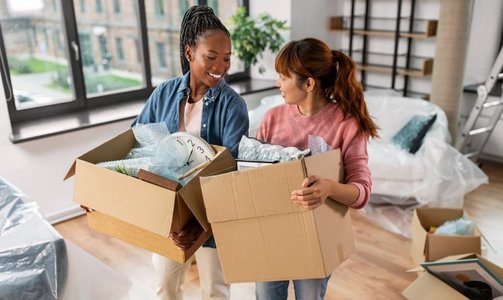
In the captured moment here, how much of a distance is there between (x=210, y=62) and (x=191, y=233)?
0.48 m

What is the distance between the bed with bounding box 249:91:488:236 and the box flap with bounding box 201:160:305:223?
6.03ft

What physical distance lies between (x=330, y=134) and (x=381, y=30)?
2.90 m

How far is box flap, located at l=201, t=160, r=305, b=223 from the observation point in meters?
1.00

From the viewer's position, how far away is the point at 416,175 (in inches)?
110

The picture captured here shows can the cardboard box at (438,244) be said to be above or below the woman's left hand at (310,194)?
below

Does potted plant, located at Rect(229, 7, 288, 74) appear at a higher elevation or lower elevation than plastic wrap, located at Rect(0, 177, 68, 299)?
higher

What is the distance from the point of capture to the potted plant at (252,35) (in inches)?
137

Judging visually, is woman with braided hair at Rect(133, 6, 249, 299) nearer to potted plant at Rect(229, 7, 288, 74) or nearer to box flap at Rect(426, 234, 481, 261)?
box flap at Rect(426, 234, 481, 261)

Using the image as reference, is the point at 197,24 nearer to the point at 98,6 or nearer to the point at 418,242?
the point at 418,242

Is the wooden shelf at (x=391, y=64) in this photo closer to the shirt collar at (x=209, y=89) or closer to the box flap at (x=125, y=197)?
the shirt collar at (x=209, y=89)

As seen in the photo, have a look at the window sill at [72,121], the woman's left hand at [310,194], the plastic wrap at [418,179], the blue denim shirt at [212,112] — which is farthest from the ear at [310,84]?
the window sill at [72,121]

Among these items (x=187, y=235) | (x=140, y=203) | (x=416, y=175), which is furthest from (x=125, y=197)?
(x=416, y=175)

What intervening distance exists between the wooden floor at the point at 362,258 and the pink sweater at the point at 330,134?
1.05m

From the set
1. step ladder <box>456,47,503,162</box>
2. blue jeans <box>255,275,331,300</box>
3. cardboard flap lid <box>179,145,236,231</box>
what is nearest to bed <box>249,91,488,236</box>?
step ladder <box>456,47,503,162</box>
